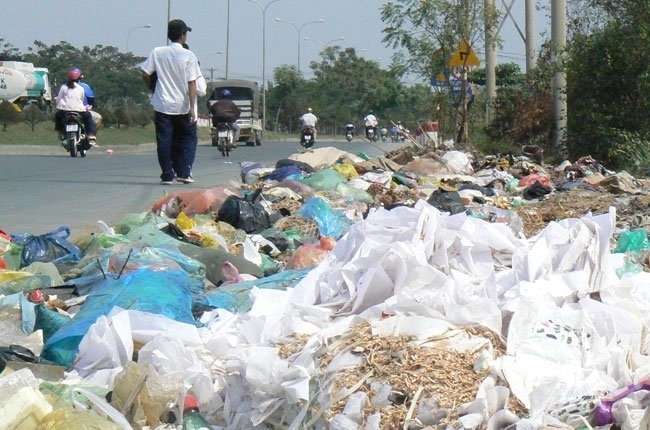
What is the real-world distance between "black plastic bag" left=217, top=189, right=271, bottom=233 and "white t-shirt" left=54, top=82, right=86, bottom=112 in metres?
12.0

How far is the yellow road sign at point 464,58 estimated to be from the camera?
22.4 meters

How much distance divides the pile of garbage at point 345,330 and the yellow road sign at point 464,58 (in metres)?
15.6

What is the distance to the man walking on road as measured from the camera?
1206 cm

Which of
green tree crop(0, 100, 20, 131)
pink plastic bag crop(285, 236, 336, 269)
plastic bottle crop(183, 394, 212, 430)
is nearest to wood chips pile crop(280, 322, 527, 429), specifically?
plastic bottle crop(183, 394, 212, 430)

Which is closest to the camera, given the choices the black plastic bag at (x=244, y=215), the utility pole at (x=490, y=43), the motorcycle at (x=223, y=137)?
the black plastic bag at (x=244, y=215)

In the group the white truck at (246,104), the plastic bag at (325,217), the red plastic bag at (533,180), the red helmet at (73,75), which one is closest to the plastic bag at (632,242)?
the plastic bag at (325,217)

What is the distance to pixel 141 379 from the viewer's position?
3.97 meters

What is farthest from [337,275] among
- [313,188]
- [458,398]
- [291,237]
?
[313,188]

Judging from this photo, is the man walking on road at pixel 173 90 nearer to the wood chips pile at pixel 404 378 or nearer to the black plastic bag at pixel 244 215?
the black plastic bag at pixel 244 215

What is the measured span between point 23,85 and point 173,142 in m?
43.1

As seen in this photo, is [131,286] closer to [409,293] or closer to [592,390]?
[409,293]

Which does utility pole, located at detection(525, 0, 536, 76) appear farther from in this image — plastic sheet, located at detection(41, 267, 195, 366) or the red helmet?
plastic sheet, located at detection(41, 267, 195, 366)

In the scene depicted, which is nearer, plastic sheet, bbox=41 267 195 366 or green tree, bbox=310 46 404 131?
plastic sheet, bbox=41 267 195 366

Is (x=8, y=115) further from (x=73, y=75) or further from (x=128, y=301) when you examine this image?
(x=128, y=301)
